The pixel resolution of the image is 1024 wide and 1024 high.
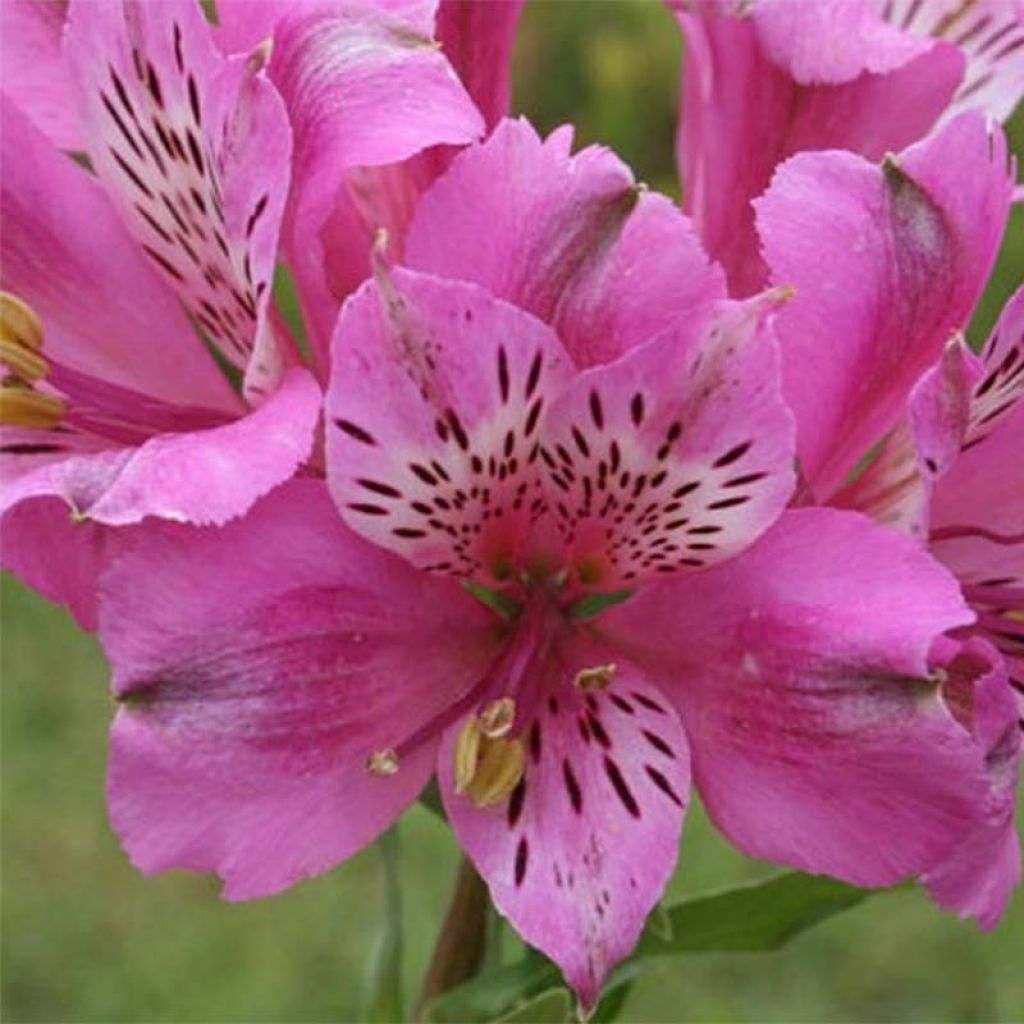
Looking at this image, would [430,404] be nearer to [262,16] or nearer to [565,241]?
[565,241]

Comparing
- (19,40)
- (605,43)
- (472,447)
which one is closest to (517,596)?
(472,447)

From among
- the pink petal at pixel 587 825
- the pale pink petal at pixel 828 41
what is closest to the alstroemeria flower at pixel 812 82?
the pale pink petal at pixel 828 41

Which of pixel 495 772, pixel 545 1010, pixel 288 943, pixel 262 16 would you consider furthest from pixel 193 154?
pixel 288 943

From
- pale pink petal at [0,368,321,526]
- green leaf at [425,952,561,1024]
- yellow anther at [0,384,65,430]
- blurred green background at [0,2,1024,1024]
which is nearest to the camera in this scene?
pale pink petal at [0,368,321,526]

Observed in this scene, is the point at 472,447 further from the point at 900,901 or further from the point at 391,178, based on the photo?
the point at 900,901

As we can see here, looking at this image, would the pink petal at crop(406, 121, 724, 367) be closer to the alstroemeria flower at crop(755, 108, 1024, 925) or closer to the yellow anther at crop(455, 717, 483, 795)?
the alstroemeria flower at crop(755, 108, 1024, 925)

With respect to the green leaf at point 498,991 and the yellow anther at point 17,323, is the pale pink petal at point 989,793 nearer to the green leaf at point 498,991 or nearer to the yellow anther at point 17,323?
the green leaf at point 498,991

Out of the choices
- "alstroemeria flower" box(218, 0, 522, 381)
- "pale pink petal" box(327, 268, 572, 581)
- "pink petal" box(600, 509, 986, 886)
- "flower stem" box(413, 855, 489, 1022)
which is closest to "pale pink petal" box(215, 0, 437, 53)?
"alstroemeria flower" box(218, 0, 522, 381)

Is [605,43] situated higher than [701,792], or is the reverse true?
[701,792]
